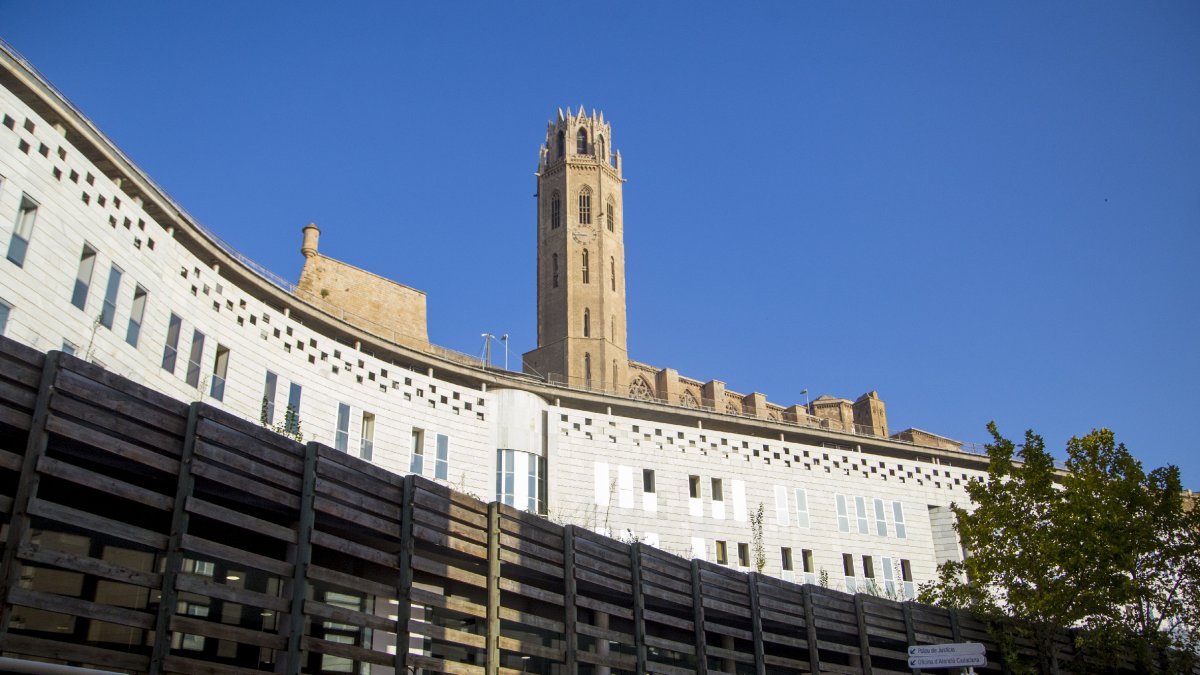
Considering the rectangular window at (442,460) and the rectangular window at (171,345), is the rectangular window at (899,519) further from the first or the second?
the rectangular window at (171,345)

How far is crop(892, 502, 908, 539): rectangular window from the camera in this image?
53.1 meters

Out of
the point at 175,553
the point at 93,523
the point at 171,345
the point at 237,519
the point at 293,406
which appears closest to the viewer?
the point at 93,523

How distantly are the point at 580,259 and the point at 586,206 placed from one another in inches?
228

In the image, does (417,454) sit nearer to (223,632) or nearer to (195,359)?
(195,359)

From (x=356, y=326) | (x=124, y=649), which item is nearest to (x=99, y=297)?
(x=356, y=326)

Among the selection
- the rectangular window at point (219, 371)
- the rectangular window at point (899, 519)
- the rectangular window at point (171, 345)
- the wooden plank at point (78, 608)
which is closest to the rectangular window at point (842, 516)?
the rectangular window at point (899, 519)

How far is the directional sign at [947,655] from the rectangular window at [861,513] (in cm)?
3407

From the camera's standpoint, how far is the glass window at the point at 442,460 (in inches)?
1649

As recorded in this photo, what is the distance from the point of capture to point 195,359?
33.0m

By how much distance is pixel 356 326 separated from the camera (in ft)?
134

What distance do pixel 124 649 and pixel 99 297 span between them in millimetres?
15642

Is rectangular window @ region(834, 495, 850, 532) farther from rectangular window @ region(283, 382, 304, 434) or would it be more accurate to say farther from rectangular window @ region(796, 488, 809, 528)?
rectangular window @ region(283, 382, 304, 434)

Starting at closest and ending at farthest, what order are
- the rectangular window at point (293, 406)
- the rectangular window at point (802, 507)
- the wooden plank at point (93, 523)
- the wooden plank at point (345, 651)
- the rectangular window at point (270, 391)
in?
the wooden plank at point (93, 523) < the wooden plank at point (345, 651) < the rectangular window at point (293, 406) < the rectangular window at point (270, 391) < the rectangular window at point (802, 507)

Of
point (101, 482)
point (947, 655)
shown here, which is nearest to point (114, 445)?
point (101, 482)
